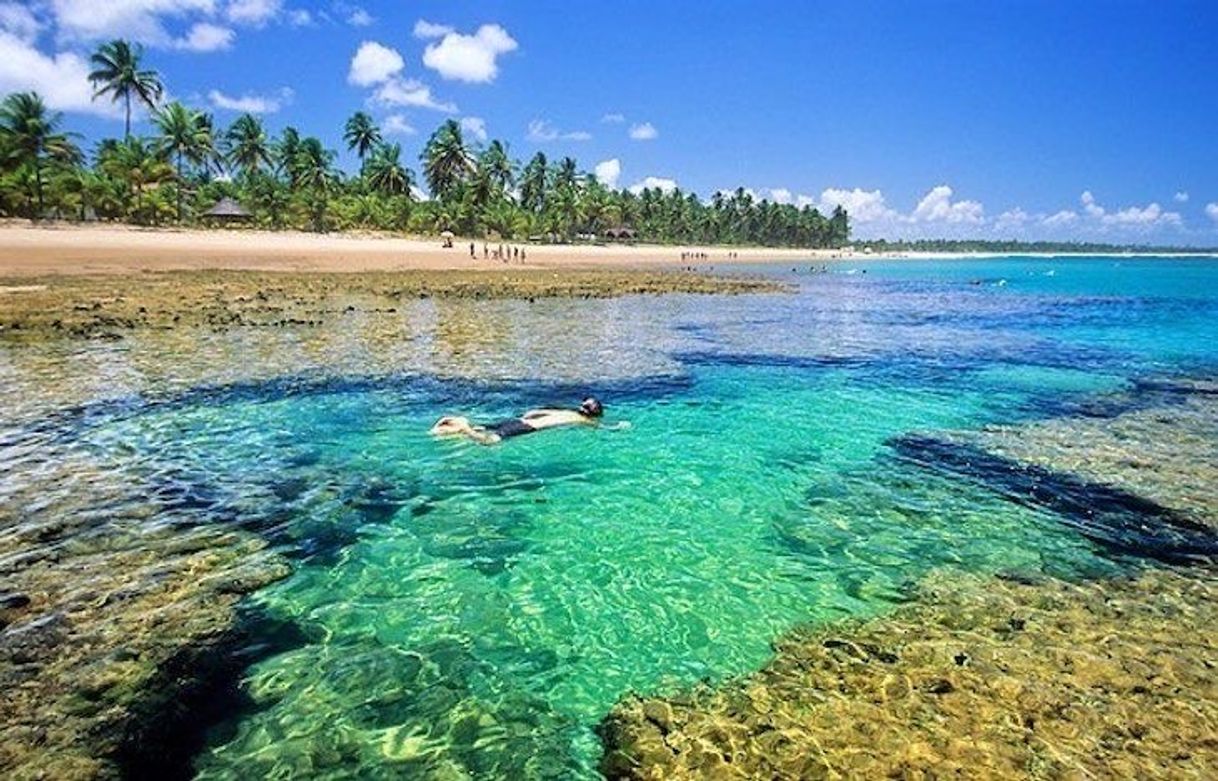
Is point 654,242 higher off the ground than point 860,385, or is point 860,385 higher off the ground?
point 654,242

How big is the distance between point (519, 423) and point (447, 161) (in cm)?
10746

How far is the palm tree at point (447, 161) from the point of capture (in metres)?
109

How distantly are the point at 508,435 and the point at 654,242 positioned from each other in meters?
150

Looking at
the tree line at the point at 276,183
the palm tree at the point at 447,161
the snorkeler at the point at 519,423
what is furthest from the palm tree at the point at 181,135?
the snorkeler at the point at 519,423

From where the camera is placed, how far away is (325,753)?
457 cm

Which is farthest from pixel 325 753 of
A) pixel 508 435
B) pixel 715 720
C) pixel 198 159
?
pixel 198 159

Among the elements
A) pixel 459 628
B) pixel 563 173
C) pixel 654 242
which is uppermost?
pixel 563 173

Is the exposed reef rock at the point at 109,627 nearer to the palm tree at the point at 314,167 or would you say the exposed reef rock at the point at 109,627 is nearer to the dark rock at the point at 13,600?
the dark rock at the point at 13,600

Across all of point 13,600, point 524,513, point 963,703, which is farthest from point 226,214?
point 963,703

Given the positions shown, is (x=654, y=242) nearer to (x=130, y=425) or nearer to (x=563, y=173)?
(x=563, y=173)

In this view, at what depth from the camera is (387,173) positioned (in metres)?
103

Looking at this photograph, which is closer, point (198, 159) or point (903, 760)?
point (903, 760)

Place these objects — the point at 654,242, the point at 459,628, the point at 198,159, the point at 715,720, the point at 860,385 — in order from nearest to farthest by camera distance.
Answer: the point at 715,720 < the point at 459,628 < the point at 860,385 < the point at 198,159 < the point at 654,242

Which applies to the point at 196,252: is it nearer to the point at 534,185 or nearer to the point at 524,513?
the point at 524,513
